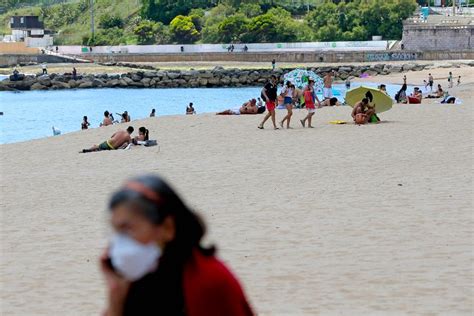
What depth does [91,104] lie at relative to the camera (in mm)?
66188

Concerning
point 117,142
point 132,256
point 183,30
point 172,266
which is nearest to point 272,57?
point 183,30

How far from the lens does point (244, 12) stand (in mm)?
117000

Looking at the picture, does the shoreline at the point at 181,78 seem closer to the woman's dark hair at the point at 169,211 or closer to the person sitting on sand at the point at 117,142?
the person sitting on sand at the point at 117,142

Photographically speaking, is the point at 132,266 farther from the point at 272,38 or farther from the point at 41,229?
the point at 272,38

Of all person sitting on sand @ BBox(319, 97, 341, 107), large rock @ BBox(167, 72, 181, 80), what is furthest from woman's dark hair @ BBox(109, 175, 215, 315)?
large rock @ BBox(167, 72, 181, 80)

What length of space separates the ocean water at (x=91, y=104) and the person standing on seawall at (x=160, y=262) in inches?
1510

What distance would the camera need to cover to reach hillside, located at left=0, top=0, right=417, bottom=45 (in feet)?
352

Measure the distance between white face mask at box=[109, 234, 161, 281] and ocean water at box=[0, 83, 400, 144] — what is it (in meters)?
38.4

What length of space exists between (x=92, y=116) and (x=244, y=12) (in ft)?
209

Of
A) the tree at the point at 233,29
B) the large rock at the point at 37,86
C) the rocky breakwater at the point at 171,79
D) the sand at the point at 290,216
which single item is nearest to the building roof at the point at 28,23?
the tree at the point at 233,29

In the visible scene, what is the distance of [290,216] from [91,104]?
54.0 metres

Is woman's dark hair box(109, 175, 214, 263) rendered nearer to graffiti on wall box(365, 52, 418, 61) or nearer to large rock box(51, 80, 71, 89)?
large rock box(51, 80, 71, 89)

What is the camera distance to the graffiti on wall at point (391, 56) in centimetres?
9618

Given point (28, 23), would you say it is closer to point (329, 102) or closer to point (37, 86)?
point (37, 86)
